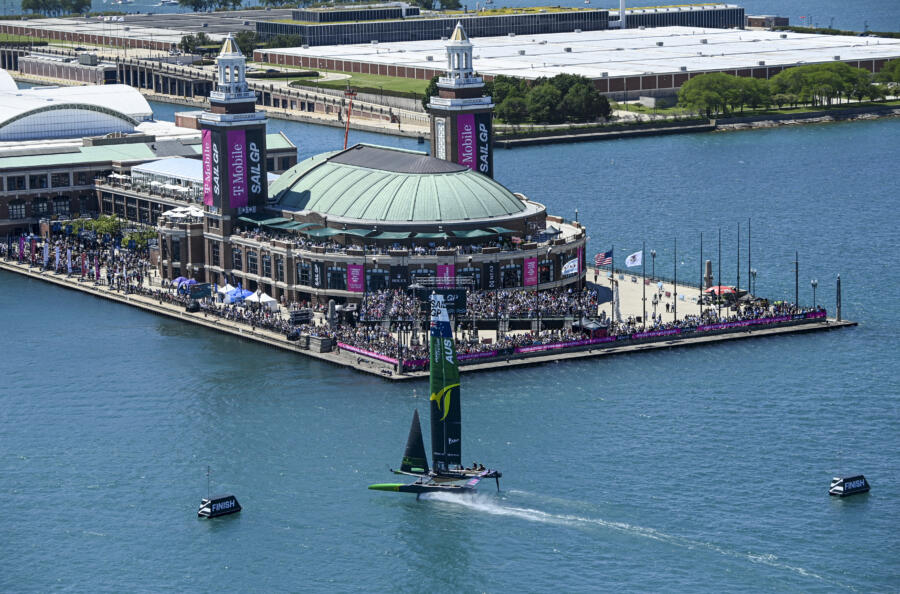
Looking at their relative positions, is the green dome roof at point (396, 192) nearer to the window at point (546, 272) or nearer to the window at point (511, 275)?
the window at point (511, 275)

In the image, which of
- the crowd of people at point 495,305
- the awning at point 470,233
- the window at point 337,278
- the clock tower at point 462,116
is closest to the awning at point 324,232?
the window at point 337,278

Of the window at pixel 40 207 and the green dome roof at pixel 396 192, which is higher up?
the green dome roof at pixel 396 192

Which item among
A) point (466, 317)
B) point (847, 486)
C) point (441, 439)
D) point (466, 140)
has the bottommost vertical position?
point (847, 486)

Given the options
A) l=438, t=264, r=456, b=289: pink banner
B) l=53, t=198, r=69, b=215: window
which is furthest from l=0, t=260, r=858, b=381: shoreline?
l=53, t=198, r=69, b=215: window

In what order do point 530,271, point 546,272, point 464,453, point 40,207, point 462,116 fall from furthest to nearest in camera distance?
point 40,207, point 462,116, point 546,272, point 530,271, point 464,453

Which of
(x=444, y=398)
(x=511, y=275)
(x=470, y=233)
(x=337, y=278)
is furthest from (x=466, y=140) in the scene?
(x=444, y=398)

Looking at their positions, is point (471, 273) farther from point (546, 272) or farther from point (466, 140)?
point (466, 140)

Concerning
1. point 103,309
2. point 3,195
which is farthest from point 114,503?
point 3,195
